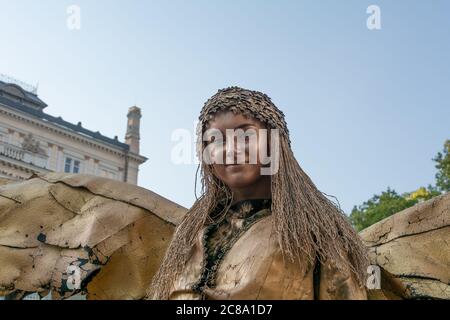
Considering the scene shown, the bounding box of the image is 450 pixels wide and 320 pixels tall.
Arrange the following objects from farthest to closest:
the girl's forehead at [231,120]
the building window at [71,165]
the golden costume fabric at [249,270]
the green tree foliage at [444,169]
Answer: the building window at [71,165], the green tree foliage at [444,169], the girl's forehead at [231,120], the golden costume fabric at [249,270]

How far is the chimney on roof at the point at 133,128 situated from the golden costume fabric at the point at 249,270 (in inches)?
1022

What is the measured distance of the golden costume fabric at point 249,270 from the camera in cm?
232

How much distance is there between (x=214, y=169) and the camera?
2.89 m

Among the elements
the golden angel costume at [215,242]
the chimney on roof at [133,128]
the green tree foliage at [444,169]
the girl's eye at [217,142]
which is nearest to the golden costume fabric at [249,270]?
the golden angel costume at [215,242]

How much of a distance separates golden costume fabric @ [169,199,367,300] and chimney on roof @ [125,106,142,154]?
2595 cm

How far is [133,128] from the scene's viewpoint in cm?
2948

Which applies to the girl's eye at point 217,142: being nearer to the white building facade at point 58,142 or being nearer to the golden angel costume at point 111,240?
the golden angel costume at point 111,240

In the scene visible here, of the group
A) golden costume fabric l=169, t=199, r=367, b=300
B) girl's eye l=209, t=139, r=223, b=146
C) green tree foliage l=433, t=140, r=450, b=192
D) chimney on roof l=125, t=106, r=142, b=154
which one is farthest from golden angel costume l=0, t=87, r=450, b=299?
chimney on roof l=125, t=106, r=142, b=154

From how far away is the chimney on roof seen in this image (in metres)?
28.9

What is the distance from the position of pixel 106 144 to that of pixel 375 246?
2337 cm

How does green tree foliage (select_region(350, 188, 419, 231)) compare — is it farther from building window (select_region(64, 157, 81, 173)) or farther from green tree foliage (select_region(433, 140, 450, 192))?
building window (select_region(64, 157, 81, 173))

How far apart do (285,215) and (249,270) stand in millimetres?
269
